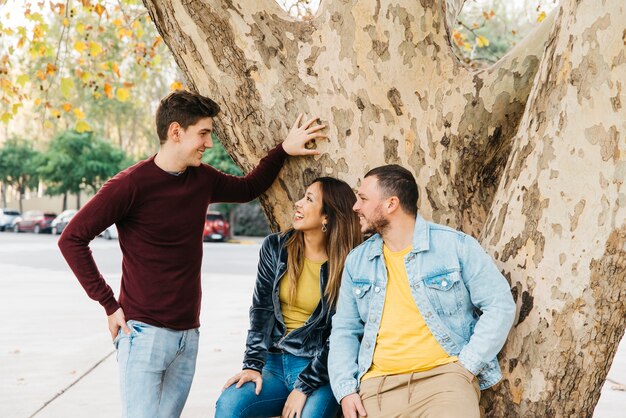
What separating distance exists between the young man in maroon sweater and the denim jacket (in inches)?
28.5

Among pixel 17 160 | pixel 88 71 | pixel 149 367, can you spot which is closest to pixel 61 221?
pixel 17 160

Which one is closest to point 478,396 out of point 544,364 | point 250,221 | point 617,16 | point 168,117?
point 544,364

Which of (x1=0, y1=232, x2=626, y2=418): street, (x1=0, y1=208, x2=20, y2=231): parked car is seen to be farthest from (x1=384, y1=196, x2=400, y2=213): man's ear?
(x1=0, y1=208, x2=20, y2=231): parked car

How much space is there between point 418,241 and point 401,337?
434 millimetres

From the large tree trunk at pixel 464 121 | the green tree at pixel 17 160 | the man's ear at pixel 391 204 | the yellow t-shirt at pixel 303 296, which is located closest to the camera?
the large tree trunk at pixel 464 121

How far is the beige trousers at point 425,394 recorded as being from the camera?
3373mm

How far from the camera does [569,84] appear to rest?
328 centimetres

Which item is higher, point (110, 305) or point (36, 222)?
point (110, 305)

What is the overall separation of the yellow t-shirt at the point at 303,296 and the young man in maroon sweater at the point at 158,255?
455mm

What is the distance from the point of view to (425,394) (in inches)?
137

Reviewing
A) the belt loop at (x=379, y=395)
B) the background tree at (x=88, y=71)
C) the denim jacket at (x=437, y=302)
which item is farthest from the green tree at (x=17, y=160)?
the belt loop at (x=379, y=395)

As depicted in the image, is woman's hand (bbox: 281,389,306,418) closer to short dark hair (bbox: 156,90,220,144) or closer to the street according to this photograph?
short dark hair (bbox: 156,90,220,144)

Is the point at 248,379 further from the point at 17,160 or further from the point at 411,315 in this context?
the point at 17,160

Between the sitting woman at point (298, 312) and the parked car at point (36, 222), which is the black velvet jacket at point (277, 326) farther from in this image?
the parked car at point (36, 222)
